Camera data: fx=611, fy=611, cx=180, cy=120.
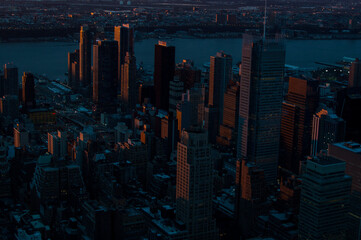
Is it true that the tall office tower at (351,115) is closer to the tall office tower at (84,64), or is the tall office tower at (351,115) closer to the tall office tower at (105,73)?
the tall office tower at (105,73)

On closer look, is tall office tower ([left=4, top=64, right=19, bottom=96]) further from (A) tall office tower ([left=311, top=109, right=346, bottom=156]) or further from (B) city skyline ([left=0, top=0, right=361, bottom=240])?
(A) tall office tower ([left=311, top=109, right=346, bottom=156])

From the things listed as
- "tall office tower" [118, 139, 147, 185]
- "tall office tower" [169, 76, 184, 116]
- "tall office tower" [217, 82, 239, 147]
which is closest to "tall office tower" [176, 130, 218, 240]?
"tall office tower" [118, 139, 147, 185]

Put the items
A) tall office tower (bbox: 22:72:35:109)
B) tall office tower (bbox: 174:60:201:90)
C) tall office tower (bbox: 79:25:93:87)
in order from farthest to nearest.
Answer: tall office tower (bbox: 79:25:93:87)
tall office tower (bbox: 174:60:201:90)
tall office tower (bbox: 22:72:35:109)

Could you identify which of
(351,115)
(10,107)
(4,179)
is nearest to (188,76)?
(10,107)

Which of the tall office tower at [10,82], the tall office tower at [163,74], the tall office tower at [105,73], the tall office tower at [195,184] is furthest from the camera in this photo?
the tall office tower at [105,73]

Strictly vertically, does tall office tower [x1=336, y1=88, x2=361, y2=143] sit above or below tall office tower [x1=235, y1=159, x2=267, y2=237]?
above

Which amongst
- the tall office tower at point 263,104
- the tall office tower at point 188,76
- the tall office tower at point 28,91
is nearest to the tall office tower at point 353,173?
the tall office tower at point 263,104
